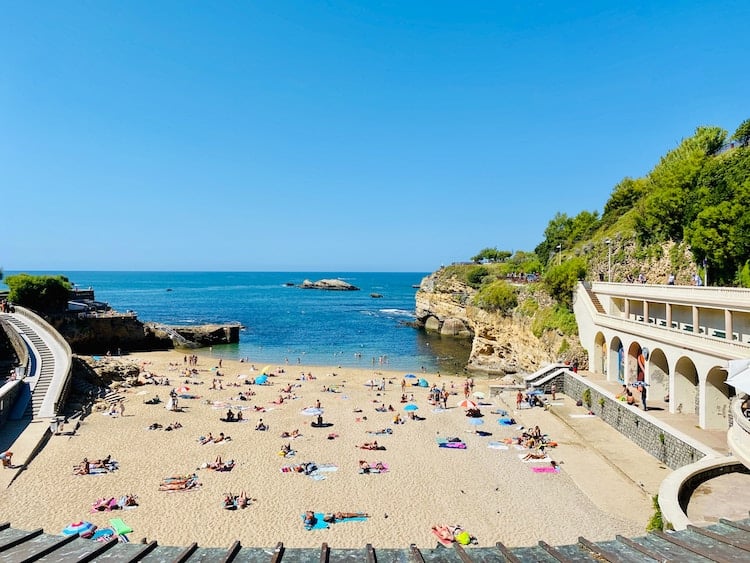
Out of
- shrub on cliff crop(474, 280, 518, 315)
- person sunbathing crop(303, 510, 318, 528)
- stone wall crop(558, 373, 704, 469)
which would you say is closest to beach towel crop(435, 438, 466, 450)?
stone wall crop(558, 373, 704, 469)

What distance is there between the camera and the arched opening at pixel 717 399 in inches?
766

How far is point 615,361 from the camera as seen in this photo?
96.1 feet

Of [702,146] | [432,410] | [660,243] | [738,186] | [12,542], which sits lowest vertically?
[432,410]

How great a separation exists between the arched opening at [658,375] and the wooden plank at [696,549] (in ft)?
67.3

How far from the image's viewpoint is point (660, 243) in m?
35.7

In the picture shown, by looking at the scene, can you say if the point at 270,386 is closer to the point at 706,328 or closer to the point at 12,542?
the point at 706,328

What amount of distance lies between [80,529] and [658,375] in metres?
25.1

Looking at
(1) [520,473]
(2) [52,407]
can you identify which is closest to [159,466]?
(2) [52,407]

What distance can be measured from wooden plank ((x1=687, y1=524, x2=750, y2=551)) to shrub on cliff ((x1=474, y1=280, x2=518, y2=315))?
3979 cm

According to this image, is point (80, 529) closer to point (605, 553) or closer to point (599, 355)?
point (605, 553)

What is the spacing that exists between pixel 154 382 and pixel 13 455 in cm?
1631

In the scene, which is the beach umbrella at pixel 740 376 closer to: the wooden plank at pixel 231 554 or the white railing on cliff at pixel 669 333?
the white railing on cliff at pixel 669 333

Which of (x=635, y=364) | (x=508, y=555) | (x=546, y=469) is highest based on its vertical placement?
(x=508, y=555)

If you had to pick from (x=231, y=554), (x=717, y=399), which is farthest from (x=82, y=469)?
(x=717, y=399)
